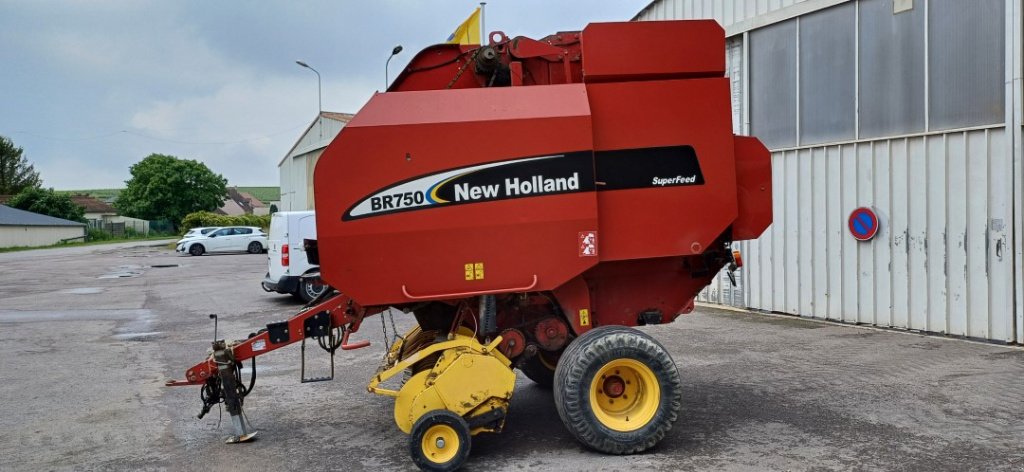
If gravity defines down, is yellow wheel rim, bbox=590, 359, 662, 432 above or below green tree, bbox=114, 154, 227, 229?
below

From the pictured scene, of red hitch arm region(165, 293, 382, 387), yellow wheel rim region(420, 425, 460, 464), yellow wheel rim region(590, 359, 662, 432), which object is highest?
red hitch arm region(165, 293, 382, 387)

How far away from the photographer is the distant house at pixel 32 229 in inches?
2279

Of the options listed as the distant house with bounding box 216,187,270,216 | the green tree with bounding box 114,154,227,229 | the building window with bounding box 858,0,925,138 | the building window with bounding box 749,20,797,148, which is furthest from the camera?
the distant house with bounding box 216,187,270,216

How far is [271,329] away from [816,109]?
9.16 meters

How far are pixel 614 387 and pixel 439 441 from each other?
1320 millimetres

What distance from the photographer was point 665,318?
6352mm

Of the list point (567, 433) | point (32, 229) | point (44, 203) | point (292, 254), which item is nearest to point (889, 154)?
point (567, 433)

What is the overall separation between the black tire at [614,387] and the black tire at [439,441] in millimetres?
729

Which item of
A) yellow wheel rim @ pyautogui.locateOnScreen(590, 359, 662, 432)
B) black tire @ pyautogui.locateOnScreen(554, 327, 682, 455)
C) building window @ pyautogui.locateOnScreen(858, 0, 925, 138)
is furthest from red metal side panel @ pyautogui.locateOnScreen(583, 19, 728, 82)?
building window @ pyautogui.locateOnScreen(858, 0, 925, 138)

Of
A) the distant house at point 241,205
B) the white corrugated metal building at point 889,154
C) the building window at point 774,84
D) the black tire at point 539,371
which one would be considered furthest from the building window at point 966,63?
the distant house at point 241,205

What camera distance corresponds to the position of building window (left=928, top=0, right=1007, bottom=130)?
9.46 m

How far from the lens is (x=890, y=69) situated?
10773mm

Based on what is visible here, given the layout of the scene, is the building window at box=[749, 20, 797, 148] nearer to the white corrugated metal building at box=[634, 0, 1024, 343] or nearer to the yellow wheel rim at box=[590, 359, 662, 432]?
the white corrugated metal building at box=[634, 0, 1024, 343]

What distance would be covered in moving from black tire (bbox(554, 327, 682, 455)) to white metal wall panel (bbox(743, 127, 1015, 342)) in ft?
20.0
